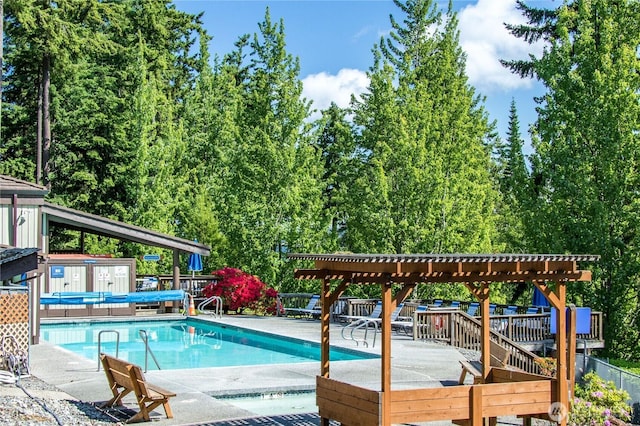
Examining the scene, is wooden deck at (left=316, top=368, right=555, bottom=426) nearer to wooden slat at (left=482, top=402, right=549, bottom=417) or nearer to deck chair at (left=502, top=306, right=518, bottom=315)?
wooden slat at (left=482, top=402, right=549, bottom=417)

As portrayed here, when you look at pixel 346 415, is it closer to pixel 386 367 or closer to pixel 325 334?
pixel 386 367

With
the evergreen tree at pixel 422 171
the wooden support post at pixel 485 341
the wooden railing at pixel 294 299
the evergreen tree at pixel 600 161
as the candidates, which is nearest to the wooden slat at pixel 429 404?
the wooden support post at pixel 485 341

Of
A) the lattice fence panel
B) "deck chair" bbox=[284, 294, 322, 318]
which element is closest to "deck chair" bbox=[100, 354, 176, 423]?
the lattice fence panel

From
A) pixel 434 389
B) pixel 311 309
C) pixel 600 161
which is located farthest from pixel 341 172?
pixel 434 389

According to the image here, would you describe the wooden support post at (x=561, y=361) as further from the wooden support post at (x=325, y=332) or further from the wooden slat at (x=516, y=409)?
the wooden support post at (x=325, y=332)

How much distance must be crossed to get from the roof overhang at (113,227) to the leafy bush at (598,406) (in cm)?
1773

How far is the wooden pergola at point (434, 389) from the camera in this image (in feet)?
27.8

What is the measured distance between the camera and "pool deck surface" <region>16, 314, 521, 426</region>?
34.2 ft

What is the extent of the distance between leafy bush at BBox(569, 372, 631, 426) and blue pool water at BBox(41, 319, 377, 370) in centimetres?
636

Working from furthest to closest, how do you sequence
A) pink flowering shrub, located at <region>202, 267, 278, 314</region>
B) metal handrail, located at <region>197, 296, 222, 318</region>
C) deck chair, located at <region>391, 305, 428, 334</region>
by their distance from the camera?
pink flowering shrub, located at <region>202, 267, 278, 314</region>
metal handrail, located at <region>197, 296, 222, 318</region>
deck chair, located at <region>391, 305, 428, 334</region>

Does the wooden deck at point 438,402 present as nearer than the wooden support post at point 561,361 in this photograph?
Yes

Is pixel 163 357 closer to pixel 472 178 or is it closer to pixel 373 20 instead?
pixel 472 178

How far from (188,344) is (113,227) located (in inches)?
258

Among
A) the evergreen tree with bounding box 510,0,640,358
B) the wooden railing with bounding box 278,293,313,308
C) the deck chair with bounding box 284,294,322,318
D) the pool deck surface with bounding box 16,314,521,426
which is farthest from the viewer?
the wooden railing with bounding box 278,293,313,308
